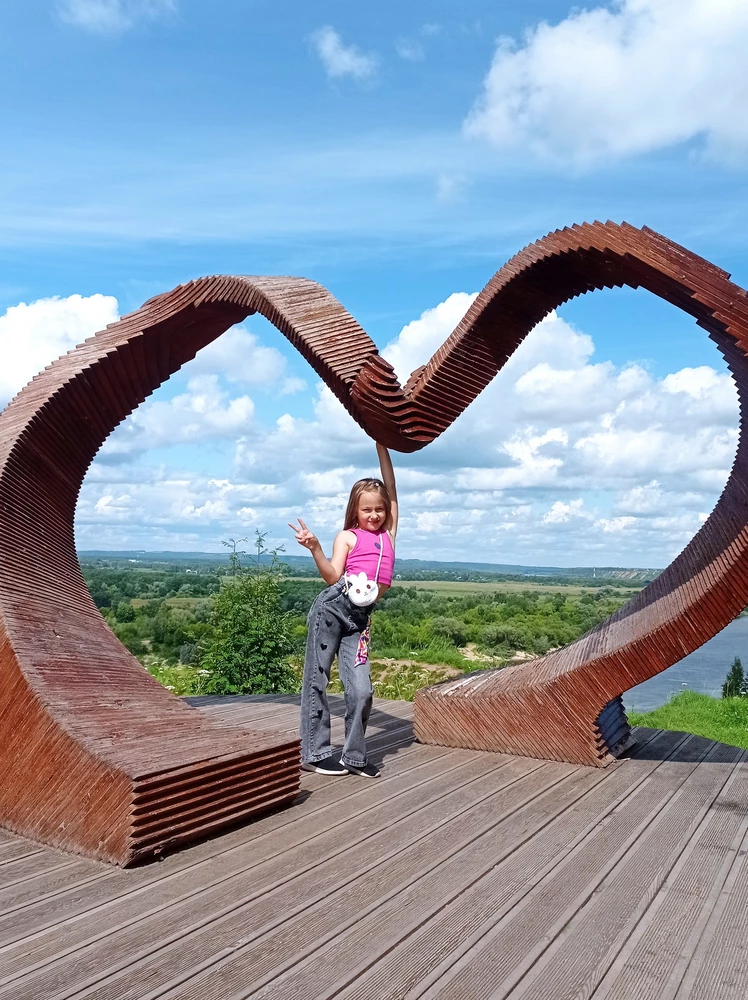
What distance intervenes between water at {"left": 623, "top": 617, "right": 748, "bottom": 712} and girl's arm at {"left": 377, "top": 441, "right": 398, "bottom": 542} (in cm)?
918

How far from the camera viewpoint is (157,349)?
557cm

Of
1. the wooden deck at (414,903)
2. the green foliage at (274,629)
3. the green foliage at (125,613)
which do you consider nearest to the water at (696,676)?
the green foliage at (274,629)

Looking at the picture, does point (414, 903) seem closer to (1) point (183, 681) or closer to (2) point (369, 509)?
(2) point (369, 509)

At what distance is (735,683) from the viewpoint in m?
12.8

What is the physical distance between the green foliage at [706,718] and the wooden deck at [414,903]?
4.18 metres

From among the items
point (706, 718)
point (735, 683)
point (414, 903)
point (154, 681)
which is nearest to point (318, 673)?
point (154, 681)

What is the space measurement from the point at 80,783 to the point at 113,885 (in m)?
0.52

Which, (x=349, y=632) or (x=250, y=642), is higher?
(x=349, y=632)

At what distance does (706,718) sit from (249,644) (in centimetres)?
488

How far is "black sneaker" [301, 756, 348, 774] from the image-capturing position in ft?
16.0

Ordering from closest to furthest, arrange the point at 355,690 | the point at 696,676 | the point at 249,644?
the point at 355,690 → the point at 249,644 → the point at 696,676

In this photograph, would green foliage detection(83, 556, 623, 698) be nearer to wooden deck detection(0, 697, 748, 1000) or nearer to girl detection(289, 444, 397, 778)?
girl detection(289, 444, 397, 778)

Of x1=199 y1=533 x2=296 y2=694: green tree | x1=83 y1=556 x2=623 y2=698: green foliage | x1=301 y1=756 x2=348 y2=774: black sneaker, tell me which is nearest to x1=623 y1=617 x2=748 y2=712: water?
x1=83 y1=556 x2=623 y2=698: green foliage

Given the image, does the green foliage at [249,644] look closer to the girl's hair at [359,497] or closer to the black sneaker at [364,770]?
the black sneaker at [364,770]
